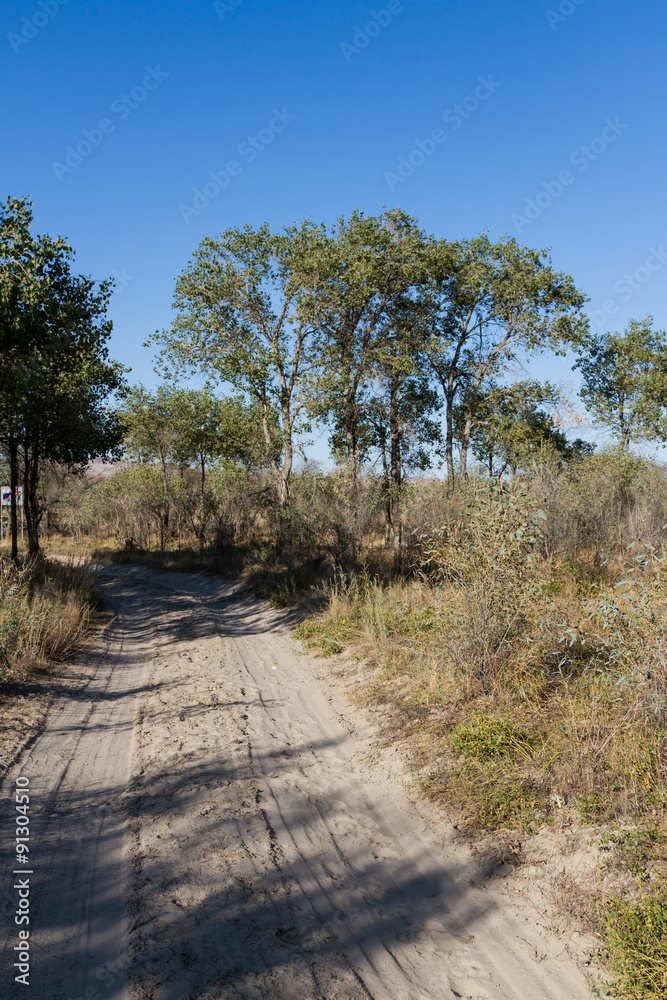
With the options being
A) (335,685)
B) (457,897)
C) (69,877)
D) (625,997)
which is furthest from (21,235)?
(625,997)

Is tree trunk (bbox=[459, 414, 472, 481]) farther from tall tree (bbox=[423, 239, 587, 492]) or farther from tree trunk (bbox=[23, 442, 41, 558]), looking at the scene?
tree trunk (bbox=[23, 442, 41, 558])

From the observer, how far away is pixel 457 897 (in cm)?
384

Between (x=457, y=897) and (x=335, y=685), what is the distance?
425 cm

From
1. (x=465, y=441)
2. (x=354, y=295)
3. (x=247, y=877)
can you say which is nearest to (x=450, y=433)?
(x=465, y=441)

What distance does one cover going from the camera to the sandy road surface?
10.2ft

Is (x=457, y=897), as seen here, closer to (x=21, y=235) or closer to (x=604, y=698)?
(x=604, y=698)

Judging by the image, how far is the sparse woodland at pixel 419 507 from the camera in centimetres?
448

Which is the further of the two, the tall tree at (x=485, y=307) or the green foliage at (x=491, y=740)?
the tall tree at (x=485, y=307)

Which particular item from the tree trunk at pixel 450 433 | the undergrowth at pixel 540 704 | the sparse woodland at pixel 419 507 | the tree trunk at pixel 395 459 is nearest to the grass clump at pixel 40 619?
the sparse woodland at pixel 419 507

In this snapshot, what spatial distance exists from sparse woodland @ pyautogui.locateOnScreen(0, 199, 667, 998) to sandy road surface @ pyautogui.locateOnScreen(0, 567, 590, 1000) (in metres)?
0.57

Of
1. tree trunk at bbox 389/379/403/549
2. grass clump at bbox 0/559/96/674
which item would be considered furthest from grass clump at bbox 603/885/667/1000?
tree trunk at bbox 389/379/403/549

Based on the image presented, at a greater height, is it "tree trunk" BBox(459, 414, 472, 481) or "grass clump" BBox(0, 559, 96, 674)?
"tree trunk" BBox(459, 414, 472, 481)

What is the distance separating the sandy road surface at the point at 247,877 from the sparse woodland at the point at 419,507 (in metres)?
0.57

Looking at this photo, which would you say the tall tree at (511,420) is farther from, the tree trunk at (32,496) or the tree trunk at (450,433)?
the tree trunk at (32,496)
